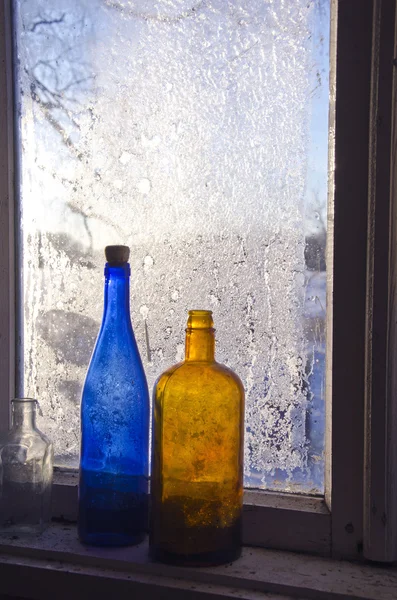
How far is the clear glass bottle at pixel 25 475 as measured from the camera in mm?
875

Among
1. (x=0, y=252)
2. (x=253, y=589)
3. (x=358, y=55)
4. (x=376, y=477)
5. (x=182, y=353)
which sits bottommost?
(x=253, y=589)

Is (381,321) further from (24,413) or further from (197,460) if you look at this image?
(24,413)

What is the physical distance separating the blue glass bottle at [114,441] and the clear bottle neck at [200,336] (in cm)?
11

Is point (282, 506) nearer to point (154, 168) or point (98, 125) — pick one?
point (154, 168)

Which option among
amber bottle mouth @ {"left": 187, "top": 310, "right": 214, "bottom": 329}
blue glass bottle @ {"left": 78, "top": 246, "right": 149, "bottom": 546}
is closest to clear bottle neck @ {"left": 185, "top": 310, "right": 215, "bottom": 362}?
amber bottle mouth @ {"left": 187, "top": 310, "right": 214, "bottom": 329}


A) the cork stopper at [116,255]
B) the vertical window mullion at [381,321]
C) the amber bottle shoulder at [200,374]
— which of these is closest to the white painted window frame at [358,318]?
the vertical window mullion at [381,321]

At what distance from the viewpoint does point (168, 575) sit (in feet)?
2.49

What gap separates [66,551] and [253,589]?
10.3 inches

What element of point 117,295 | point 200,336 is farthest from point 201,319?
point 117,295

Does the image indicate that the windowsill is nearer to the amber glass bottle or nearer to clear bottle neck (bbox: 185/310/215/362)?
the amber glass bottle

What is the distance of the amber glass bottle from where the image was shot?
0.76 m

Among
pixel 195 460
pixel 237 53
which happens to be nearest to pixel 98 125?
pixel 237 53

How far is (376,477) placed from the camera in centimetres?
76

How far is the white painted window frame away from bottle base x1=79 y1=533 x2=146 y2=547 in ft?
0.51
